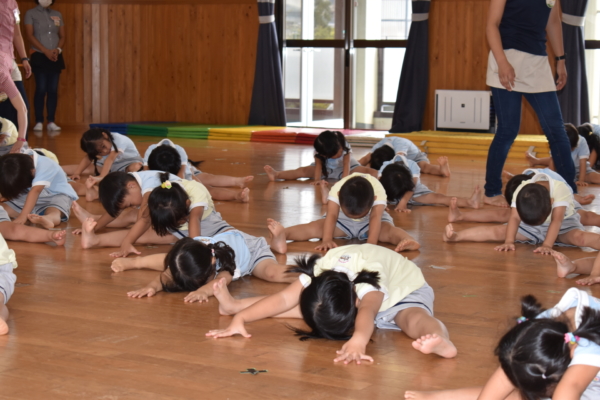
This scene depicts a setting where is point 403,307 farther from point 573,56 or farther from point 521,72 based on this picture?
point 573,56

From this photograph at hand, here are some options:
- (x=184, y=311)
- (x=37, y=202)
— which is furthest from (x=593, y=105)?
(x=184, y=311)

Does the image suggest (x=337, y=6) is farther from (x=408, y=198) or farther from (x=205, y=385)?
(x=205, y=385)

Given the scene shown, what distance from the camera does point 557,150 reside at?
4098 mm

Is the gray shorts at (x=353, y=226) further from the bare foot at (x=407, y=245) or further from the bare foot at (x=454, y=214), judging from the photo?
the bare foot at (x=454, y=214)

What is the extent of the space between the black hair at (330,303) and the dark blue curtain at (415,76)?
6221 mm

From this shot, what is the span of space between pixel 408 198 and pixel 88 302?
2211 mm

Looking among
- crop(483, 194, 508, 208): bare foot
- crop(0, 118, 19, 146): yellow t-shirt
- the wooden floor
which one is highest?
crop(0, 118, 19, 146): yellow t-shirt

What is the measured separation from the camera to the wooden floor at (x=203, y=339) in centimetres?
177

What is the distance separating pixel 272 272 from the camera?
274 centimetres

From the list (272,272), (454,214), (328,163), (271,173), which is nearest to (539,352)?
(272,272)

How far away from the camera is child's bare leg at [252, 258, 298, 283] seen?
2721 mm

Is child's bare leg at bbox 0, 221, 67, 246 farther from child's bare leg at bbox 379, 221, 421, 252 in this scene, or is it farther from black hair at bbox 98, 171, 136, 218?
child's bare leg at bbox 379, 221, 421, 252

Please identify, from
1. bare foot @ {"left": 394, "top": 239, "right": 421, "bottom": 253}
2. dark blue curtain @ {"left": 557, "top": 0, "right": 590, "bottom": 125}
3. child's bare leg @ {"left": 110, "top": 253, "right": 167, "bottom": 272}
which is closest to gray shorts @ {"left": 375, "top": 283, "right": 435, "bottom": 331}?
bare foot @ {"left": 394, "top": 239, "right": 421, "bottom": 253}

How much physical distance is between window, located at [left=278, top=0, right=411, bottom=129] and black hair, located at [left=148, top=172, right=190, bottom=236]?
234 inches
